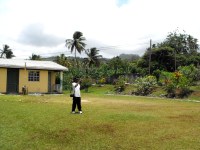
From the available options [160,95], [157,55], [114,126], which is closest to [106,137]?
[114,126]

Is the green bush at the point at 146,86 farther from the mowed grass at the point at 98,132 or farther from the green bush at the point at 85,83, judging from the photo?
the mowed grass at the point at 98,132

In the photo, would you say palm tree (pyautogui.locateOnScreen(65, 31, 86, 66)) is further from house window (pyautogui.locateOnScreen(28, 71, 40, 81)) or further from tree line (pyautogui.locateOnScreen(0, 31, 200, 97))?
house window (pyautogui.locateOnScreen(28, 71, 40, 81))

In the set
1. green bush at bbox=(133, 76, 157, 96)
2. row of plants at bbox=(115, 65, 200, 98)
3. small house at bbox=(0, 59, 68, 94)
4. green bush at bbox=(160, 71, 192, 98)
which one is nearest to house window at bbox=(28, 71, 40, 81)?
small house at bbox=(0, 59, 68, 94)

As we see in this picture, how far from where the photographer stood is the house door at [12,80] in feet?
107

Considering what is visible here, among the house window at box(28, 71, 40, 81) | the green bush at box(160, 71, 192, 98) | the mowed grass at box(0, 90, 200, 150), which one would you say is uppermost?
the house window at box(28, 71, 40, 81)

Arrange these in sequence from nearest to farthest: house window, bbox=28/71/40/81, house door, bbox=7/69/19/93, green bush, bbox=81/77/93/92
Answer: house door, bbox=7/69/19/93 < house window, bbox=28/71/40/81 < green bush, bbox=81/77/93/92

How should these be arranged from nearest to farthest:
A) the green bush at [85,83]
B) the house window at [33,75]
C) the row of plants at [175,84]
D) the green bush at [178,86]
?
1. the green bush at [178,86]
2. the row of plants at [175,84]
3. the house window at [33,75]
4. the green bush at [85,83]

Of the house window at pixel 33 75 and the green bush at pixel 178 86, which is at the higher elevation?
the house window at pixel 33 75

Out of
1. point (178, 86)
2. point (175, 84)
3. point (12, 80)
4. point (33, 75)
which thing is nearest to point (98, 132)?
point (178, 86)

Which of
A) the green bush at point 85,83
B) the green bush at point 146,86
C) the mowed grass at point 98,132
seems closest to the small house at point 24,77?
the green bush at point 146,86

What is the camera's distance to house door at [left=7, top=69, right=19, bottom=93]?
32.6m

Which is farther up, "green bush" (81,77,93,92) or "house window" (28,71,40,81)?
"house window" (28,71,40,81)

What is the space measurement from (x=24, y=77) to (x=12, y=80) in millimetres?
1142

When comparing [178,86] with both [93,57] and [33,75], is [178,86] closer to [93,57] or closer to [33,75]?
[33,75]
